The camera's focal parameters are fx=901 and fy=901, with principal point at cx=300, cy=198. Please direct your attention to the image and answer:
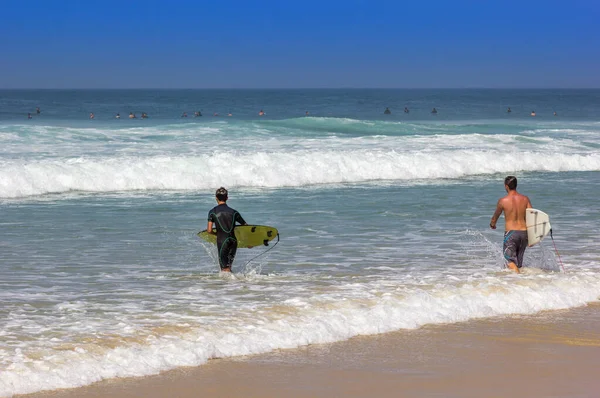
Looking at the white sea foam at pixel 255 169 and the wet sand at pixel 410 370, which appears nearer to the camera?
the wet sand at pixel 410 370

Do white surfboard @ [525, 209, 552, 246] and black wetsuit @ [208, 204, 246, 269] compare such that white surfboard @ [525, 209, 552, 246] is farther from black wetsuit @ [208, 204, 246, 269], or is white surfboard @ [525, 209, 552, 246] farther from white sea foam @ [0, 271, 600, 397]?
black wetsuit @ [208, 204, 246, 269]

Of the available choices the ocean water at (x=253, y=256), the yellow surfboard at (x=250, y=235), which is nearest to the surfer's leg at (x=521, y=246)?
the ocean water at (x=253, y=256)

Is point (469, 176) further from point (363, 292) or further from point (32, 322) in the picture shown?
point (32, 322)

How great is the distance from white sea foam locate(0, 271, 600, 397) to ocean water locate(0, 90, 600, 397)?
0.06 ft

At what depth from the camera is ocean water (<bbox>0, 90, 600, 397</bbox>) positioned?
7699mm

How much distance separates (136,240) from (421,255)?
4175 mm

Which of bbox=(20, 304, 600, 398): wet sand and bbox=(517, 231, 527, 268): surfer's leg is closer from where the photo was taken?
bbox=(20, 304, 600, 398): wet sand

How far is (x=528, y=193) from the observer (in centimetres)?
2033

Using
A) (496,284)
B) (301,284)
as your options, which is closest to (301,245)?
(301,284)

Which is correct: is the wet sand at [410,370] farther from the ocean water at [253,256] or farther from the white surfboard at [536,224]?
the white surfboard at [536,224]

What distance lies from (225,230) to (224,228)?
1.0 inches

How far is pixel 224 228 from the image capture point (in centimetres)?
1063

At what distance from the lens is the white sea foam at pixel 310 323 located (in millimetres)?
6793

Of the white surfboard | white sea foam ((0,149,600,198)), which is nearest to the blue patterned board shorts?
the white surfboard
